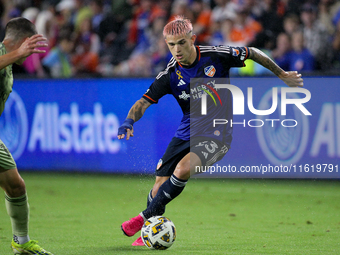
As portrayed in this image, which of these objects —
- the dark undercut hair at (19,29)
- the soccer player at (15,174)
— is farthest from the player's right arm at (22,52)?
the dark undercut hair at (19,29)

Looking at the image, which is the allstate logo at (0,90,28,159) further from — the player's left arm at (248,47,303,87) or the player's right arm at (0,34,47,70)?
the player's right arm at (0,34,47,70)

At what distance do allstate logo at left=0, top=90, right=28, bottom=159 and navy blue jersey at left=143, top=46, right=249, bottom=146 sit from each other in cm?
591

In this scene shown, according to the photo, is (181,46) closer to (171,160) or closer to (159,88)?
(159,88)

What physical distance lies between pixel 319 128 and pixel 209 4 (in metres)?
5.04

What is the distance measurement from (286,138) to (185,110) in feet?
13.9

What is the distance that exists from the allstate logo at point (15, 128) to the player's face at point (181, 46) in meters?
6.30

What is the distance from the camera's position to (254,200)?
8359 mm

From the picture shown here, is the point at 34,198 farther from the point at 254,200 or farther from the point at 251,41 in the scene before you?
the point at 251,41

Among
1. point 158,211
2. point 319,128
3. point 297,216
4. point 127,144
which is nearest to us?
point 158,211

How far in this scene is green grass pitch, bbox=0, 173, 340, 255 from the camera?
5184 millimetres

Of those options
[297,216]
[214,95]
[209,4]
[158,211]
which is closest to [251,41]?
[209,4]

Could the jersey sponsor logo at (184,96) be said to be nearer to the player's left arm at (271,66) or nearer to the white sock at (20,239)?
the player's left arm at (271,66)

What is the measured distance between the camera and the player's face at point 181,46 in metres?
5.11

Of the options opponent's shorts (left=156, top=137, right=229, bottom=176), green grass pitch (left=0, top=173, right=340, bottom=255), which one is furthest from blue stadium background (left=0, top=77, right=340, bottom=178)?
opponent's shorts (left=156, top=137, right=229, bottom=176)
